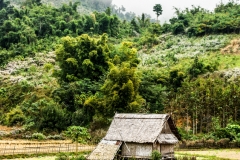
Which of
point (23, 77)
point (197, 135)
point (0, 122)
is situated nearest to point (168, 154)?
point (197, 135)

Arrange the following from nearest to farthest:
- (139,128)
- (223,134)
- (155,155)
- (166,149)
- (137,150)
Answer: (155,155), (137,150), (139,128), (166,149), (223,134)

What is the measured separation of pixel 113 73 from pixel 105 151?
1391 cm

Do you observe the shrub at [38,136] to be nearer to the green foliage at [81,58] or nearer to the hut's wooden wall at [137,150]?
the green foliage at [81,58]

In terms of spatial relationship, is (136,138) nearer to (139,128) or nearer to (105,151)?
(139,128)

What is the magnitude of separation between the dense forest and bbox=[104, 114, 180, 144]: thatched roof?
415 inches

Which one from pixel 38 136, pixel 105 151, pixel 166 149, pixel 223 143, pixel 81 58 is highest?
pixel 81 58

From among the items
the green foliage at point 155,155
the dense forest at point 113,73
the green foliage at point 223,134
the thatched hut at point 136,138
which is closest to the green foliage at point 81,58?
the dense forest at point 113,73

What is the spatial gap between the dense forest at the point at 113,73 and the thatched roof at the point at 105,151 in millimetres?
11058

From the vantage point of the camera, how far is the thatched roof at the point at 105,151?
62.9 feet

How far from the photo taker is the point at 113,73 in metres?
32.7

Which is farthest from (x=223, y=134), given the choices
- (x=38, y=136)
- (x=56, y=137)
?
(x=38, y=136)

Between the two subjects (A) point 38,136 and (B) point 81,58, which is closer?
(A) point 38,136

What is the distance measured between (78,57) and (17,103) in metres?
11.0

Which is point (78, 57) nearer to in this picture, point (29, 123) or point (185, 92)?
point (29, 123)
